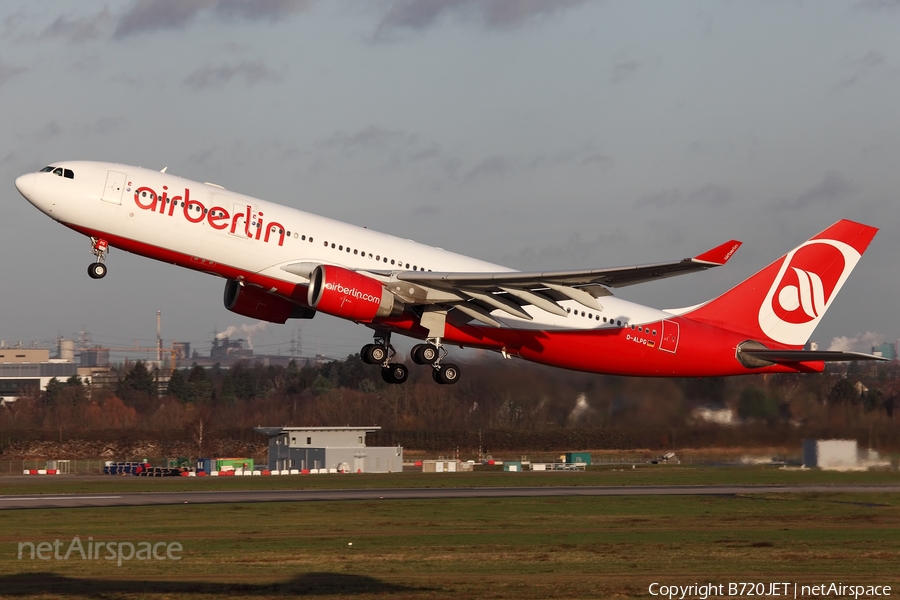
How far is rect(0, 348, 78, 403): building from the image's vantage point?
165250mm

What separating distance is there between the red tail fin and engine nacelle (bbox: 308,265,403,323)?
13181 mm

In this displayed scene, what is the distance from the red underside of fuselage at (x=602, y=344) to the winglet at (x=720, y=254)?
838 centimetres

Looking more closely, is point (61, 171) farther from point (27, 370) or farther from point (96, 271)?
point (27, 370)

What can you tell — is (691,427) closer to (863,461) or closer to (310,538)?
(863,461)

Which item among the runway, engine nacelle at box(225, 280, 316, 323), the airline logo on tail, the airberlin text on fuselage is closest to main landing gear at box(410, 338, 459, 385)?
engine nacelle at box(225, 280, 316, 323)

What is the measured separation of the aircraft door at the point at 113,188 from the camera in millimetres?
32906

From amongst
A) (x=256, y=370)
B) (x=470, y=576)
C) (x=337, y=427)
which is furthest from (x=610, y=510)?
(x=256, y=370)

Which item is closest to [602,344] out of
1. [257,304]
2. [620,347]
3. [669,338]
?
[620,347]

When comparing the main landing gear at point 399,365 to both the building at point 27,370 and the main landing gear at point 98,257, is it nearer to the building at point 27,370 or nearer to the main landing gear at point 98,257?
the main landing gear at point 98,257

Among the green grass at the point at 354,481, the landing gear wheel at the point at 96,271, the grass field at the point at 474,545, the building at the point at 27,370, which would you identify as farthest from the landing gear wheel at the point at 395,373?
the building at the point at 27,370

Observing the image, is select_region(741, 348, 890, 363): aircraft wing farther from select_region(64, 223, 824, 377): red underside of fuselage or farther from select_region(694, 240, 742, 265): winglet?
select_region(694, 240, 742, 265): winglet

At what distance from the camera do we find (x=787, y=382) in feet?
135

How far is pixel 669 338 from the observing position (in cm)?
3912

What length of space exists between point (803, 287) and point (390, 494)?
995 inches
